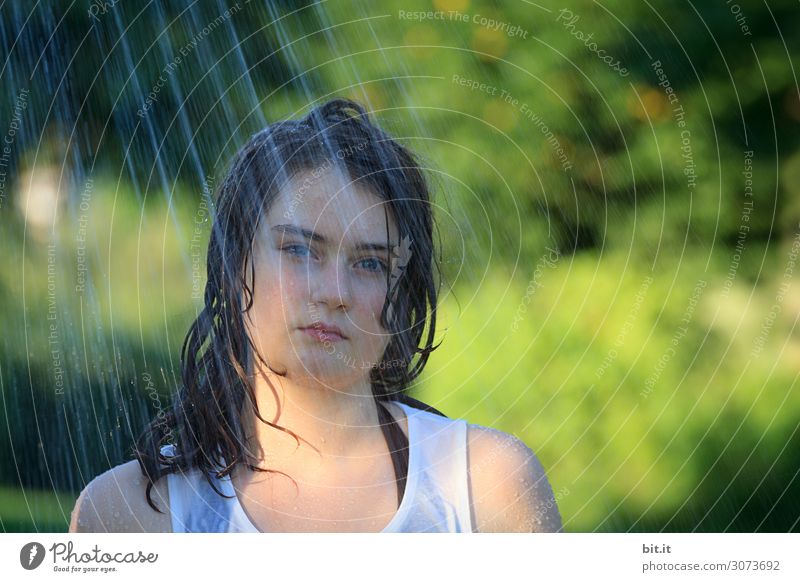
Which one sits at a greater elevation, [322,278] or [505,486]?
[322,278]

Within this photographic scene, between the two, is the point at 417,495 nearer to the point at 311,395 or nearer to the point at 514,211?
the point at 311,395

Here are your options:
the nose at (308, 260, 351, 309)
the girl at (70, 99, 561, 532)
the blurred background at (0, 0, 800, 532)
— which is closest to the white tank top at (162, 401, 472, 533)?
the girl at (70, 99, 561, 532)

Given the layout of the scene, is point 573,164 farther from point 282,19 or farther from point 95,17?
point 95,17

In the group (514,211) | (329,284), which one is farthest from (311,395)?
(514,211)

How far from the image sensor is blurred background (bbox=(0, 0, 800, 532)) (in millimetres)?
1579

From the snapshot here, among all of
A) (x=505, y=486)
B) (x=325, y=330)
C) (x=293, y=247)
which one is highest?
(x=293, y=247)

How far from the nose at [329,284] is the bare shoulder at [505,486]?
0.28 metres

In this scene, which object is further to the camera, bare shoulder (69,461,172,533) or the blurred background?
the blurred background

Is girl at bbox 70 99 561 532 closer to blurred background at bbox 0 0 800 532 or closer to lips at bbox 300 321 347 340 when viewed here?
lips at bbox 300 321 347 340

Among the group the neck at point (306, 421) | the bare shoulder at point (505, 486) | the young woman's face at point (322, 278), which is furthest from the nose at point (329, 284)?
the bare shoulder at point (505, 486)

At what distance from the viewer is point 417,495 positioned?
1429 mm

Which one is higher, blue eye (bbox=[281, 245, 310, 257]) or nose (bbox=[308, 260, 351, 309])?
blue eye (bbox=[281, 245, 310, 257])

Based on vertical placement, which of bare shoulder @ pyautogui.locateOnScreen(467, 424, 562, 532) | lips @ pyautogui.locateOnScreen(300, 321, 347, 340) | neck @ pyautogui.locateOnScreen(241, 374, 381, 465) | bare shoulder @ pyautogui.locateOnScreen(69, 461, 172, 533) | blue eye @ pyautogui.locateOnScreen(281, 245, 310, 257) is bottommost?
bare shoulder @ pyautogui.locateOnScreen(467, 424, 562, 532)

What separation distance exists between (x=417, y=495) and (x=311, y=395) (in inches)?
8.4
